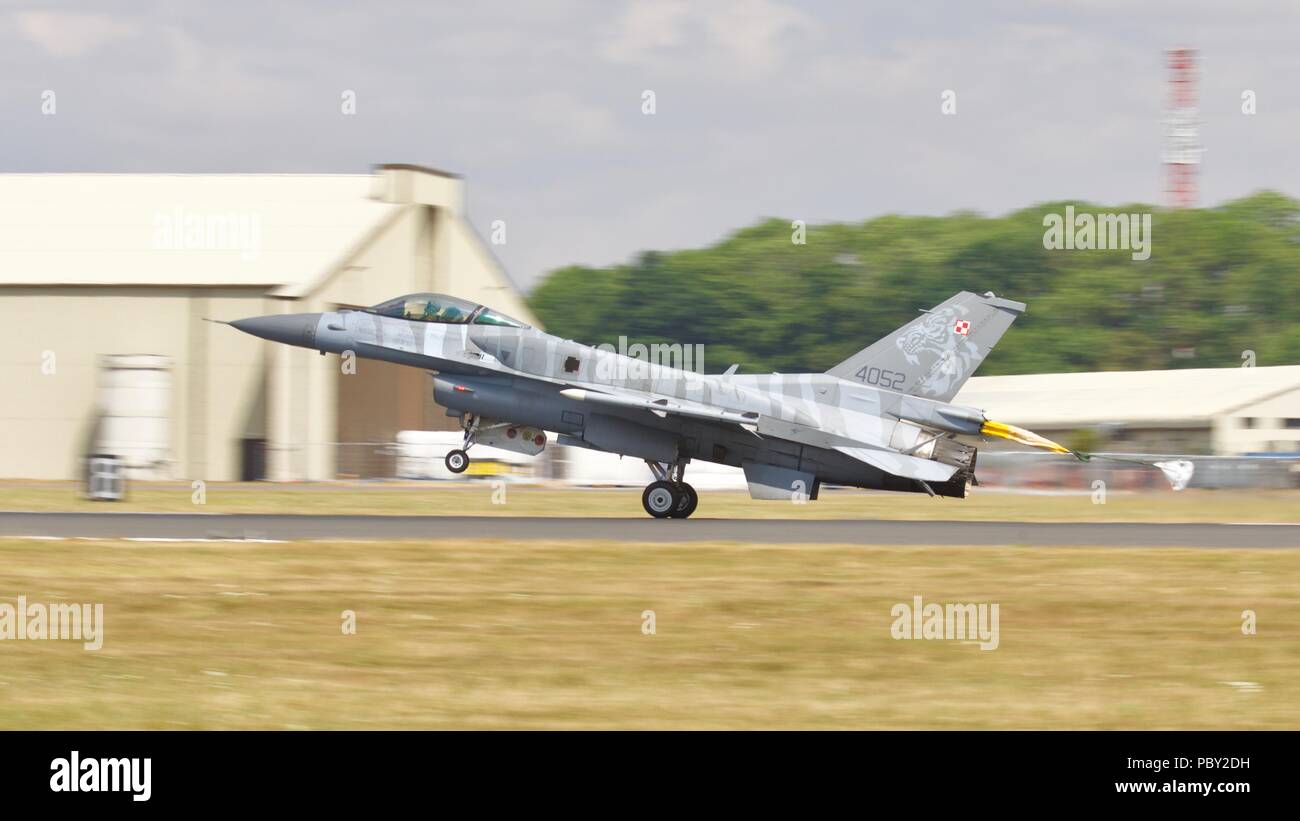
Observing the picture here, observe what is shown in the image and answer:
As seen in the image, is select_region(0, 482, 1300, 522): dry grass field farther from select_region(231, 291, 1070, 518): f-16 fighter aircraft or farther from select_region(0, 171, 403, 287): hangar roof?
select_region(0, 171, 403, 287): hangar roof

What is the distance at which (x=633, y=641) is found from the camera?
44.2 feet

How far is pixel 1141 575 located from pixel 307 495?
21.9 m

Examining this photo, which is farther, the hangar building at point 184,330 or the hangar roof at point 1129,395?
the hangar roof at point 1129,395

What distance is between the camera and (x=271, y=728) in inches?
395

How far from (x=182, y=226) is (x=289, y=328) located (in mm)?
22830

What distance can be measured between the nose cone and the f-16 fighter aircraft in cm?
3

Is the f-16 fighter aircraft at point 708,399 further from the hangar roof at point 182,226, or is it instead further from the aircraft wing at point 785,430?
the hangar roof at point 182,226

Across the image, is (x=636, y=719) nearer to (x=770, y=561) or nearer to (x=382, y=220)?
(x=770, y=561)

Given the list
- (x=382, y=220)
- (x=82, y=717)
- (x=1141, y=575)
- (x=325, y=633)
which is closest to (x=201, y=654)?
(x=325, y=633)

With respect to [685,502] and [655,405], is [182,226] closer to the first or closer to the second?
[685,502]

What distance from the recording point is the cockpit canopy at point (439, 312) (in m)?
25.5

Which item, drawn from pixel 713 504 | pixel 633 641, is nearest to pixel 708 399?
pixel 713 504

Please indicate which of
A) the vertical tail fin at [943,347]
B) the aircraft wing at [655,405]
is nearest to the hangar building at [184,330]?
the aircraft wing at [655,405]

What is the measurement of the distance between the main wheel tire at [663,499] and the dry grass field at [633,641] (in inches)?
257
